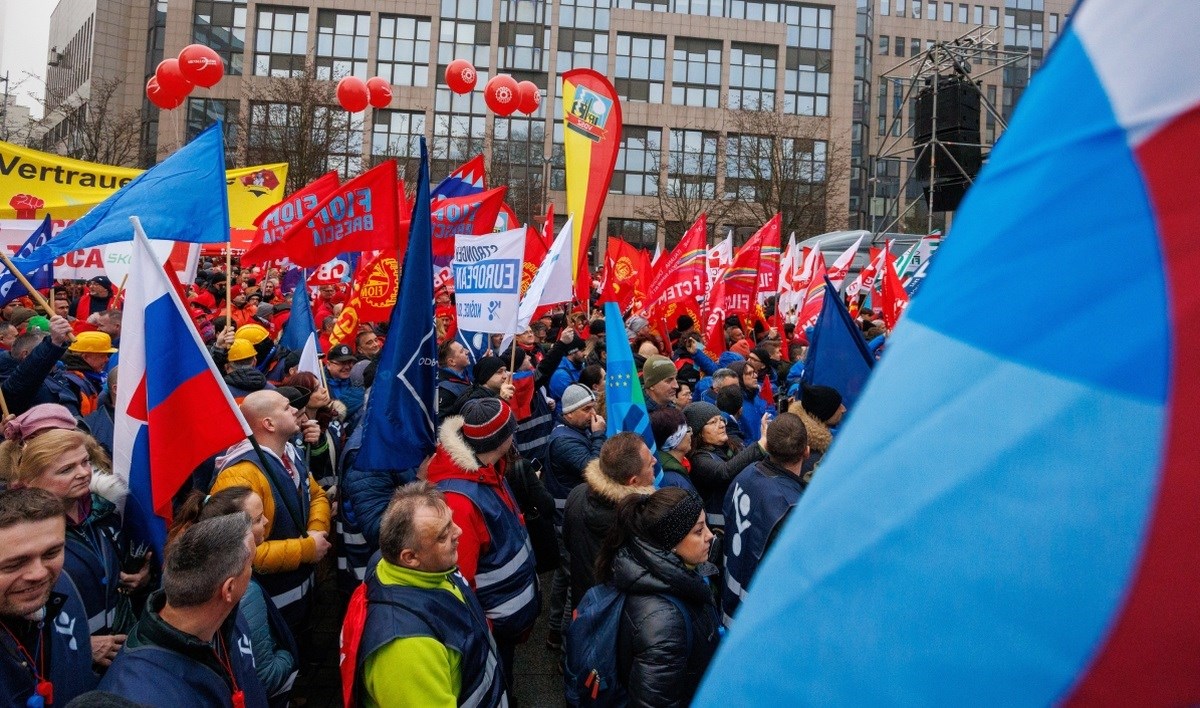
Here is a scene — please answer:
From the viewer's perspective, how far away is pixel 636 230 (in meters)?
47.4

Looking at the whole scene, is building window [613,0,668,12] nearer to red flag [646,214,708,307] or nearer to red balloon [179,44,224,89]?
red balloon [179,44,224,89]

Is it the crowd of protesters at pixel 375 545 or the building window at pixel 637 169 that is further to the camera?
the building window at pixel 637 169

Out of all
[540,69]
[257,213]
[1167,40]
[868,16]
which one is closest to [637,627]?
[1167,40]

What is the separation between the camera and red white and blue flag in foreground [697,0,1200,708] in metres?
0.81

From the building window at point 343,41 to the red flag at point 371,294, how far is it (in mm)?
41450

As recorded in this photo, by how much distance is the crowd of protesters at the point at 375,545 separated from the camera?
230cm

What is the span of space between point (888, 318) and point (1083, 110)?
10.8 meters

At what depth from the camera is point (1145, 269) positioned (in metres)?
0.87

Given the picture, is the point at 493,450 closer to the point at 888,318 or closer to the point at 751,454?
the point at 751,454

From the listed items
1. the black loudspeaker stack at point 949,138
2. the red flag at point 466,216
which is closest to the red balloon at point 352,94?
the red flag at point 466,216

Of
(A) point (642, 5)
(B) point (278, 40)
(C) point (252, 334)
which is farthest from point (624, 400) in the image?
(A) point (642, 5)

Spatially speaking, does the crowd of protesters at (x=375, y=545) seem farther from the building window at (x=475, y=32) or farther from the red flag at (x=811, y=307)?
the building window at (x=475, y=32)

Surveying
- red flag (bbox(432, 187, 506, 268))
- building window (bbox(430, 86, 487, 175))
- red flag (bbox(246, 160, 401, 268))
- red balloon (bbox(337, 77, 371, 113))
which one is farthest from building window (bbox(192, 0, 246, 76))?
red flag (bbox(246, 160, 401, 268))

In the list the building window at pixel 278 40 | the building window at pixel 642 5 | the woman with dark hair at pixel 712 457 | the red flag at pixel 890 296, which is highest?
the building window at pixel 642 5
